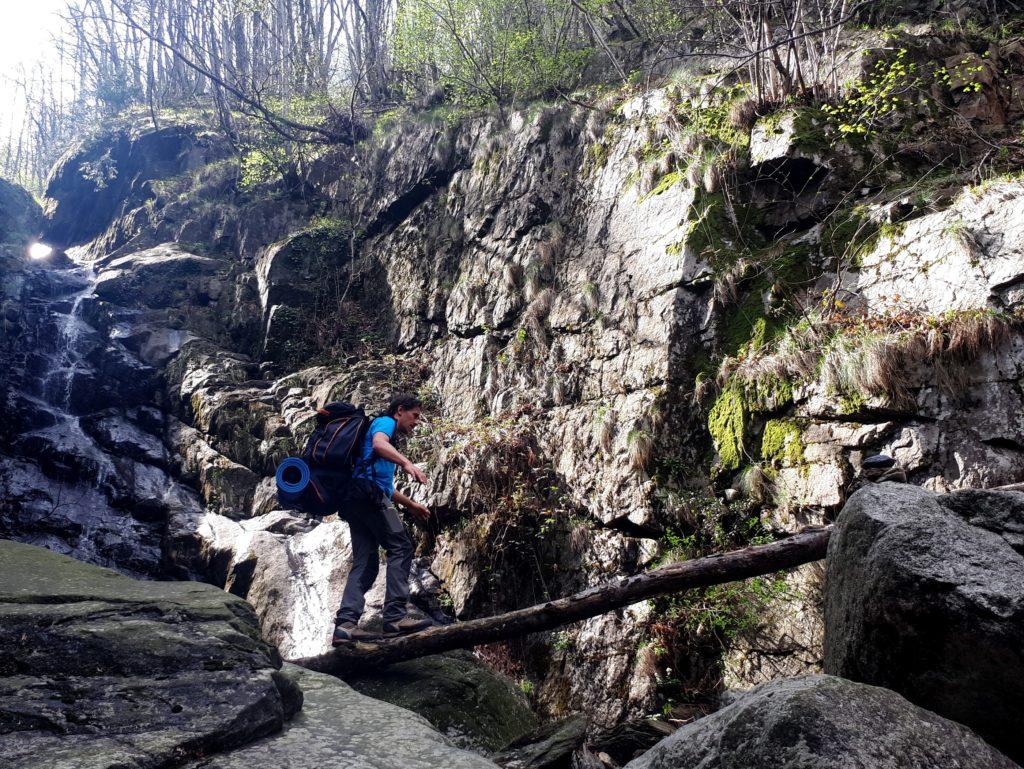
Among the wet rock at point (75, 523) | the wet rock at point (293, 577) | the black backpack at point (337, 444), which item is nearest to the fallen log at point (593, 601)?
the black backpack at point (337, 444)

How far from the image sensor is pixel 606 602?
5219 millimetres

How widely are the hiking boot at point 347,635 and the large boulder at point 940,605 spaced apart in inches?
155

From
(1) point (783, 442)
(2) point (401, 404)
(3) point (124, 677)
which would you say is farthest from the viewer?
(1) point (783, 442)

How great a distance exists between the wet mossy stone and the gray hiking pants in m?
0.54

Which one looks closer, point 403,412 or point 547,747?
point 547,747

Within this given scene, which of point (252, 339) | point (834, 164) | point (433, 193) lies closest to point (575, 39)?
point (433, 193)

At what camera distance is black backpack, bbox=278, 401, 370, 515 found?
18.9ft

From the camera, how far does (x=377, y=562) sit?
5945 mm

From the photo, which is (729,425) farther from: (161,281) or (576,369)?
(161,281)

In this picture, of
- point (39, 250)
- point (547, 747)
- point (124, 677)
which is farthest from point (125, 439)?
point (39, 250)

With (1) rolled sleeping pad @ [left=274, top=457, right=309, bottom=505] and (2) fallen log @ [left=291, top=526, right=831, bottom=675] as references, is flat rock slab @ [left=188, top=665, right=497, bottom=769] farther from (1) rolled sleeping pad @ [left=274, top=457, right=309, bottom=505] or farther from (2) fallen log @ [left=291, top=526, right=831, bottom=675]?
(1) rolled sleeping pad @ [left=274, top=457, right=309, bottom=505]

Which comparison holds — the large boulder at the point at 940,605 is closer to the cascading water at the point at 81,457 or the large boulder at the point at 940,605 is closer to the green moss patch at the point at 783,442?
the green moss patch at the point at 783,442

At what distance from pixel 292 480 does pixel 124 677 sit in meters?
2.82

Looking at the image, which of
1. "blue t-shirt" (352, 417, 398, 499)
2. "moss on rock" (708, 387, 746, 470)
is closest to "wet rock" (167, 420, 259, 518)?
"blue t-shirt" (352, 417, 398, 499)
